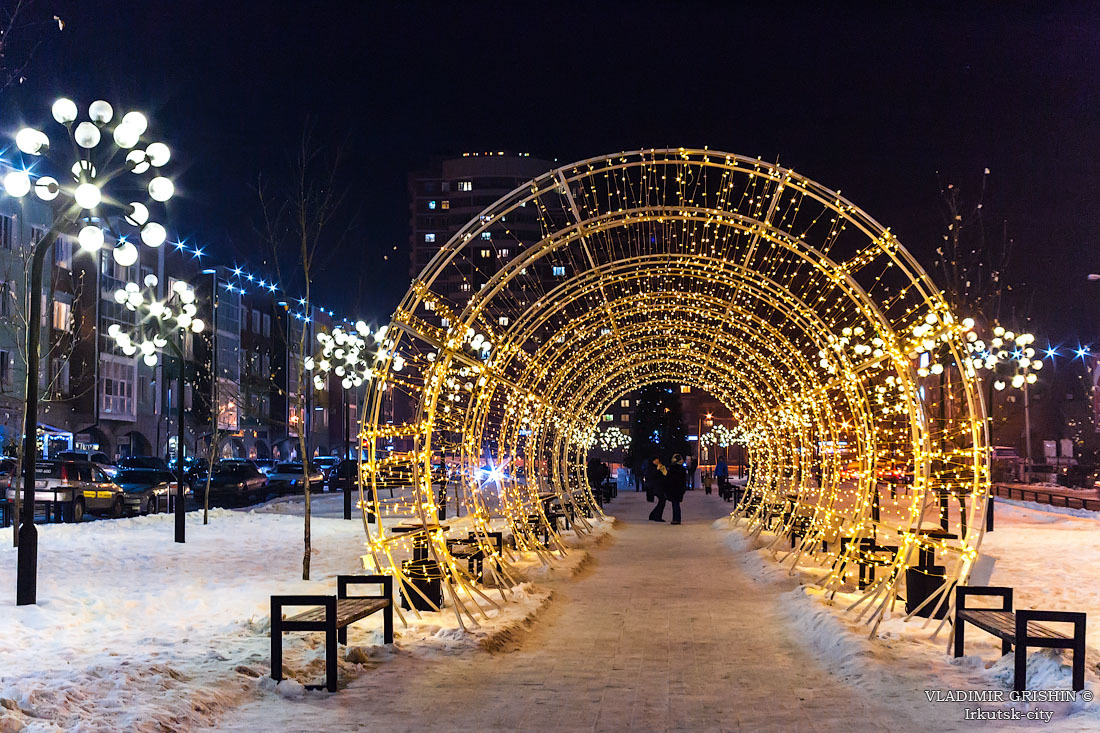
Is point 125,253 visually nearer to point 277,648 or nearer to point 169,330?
point 277,648

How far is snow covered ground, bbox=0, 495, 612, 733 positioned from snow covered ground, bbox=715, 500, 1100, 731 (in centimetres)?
286

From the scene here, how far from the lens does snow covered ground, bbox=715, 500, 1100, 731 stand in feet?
25.8

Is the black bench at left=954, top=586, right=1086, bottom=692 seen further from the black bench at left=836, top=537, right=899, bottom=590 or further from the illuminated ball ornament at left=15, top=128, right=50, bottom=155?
the illuminated ball ornament at left=15, top=128, right=50, bottom=155

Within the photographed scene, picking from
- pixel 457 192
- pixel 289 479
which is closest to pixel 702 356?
pixel 289 479

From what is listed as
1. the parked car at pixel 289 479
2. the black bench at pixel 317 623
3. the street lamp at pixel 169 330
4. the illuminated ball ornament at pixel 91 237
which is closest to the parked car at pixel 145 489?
the parked car at pixel 289 479

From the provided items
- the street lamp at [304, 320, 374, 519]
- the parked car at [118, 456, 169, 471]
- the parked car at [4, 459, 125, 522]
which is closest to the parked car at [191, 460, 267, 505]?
the parked car at [118, 456, 169, 471]

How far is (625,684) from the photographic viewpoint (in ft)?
27.7

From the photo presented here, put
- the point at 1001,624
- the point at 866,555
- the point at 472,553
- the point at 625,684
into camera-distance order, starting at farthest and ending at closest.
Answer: the point at 866,555 → the point at 472,553 → the point at 625,684 → the point at 1001,624

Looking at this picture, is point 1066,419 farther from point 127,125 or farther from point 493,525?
point 127,125

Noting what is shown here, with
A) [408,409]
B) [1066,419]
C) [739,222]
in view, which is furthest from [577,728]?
[408,409]

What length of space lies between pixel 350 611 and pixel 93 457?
4265 centimetres

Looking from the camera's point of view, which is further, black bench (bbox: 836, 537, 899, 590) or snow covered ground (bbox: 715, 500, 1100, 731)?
black bench (bbox: 836, 537, 899, 590)

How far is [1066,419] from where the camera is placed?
Result: 278ft

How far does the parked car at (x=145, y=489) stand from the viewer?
2972 centimetres
